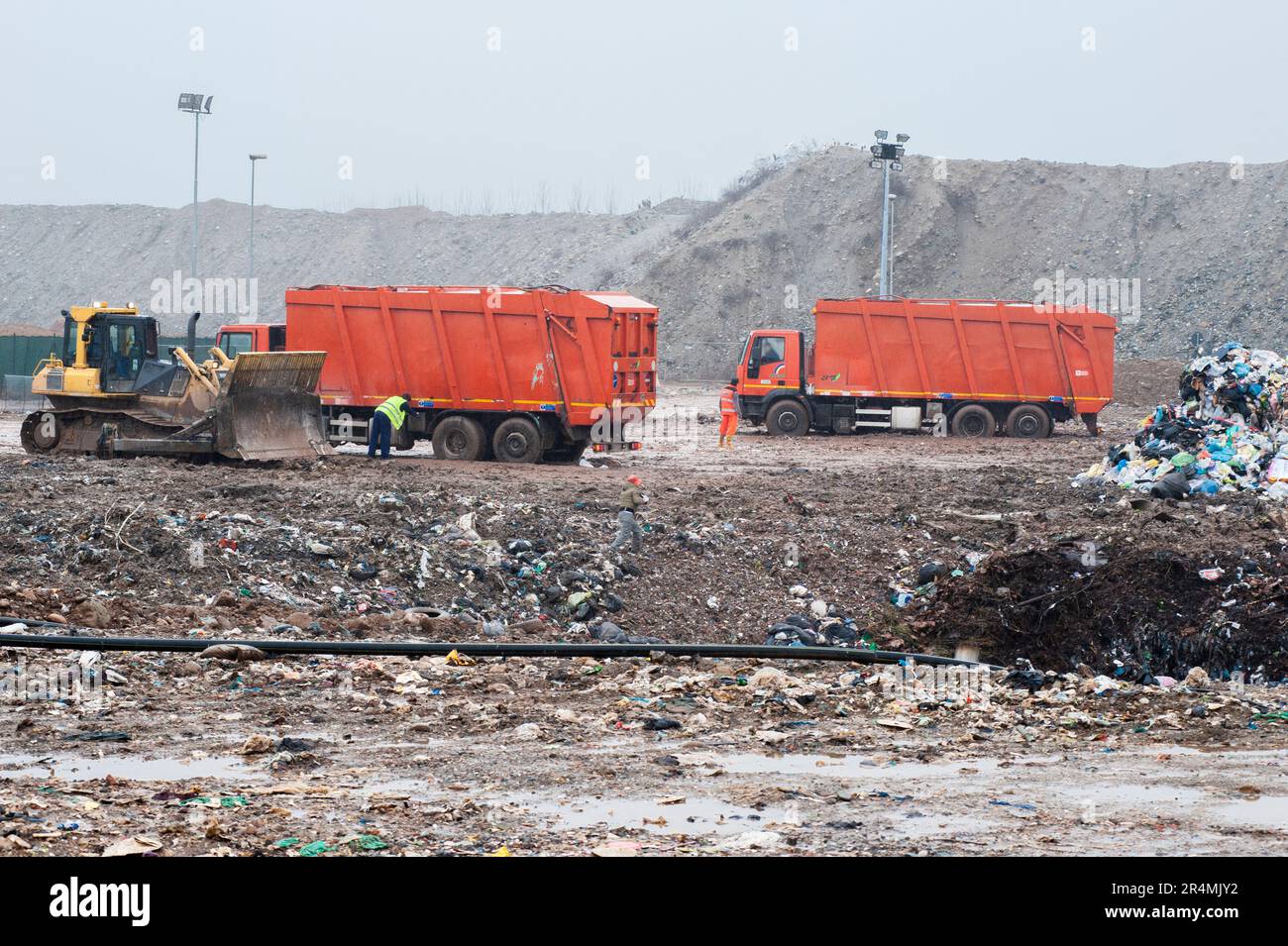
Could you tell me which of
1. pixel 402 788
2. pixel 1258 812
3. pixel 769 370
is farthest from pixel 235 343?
pixel 1258 812

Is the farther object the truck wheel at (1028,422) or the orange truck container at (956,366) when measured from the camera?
the truck wheel at (1028,422)

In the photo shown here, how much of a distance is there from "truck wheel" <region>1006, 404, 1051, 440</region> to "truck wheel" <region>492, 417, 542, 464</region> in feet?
34.5

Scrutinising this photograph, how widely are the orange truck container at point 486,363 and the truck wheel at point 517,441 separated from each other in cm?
1

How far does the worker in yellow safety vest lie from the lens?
19.0 m

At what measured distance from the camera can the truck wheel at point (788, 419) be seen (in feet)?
85.9

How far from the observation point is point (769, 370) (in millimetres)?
26438

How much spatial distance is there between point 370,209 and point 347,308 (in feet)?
214

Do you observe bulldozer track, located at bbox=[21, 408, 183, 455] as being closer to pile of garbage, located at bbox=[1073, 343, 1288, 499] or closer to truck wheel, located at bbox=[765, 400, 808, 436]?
pile of garbage, located at bbox=[1073, 343, 1288, 499]

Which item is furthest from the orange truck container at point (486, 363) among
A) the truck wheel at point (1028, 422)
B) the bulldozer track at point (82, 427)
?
the truck wheel at point (1028, 422)

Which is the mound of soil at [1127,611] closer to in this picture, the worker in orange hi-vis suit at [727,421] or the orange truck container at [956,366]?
the worker in orange hi-vis suit at [727,421]

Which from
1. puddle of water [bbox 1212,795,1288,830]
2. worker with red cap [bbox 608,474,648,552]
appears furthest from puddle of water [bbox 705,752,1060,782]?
worker with red cap [bbox 608,474,648,552]

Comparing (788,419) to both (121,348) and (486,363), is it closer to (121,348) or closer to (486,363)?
(486,363)
